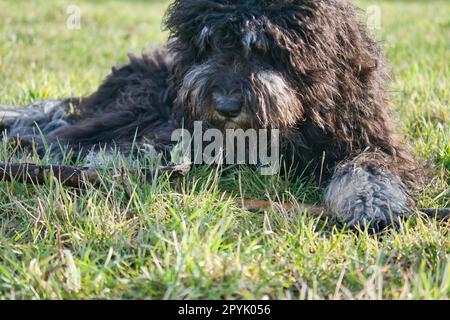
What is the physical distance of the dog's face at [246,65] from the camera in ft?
12.6

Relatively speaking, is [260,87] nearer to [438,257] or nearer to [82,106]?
[438,257]

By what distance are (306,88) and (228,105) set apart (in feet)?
1.54

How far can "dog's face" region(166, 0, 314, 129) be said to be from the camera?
385cm

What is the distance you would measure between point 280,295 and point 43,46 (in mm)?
6270

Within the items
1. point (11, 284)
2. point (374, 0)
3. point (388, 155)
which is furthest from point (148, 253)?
point (374, 0)

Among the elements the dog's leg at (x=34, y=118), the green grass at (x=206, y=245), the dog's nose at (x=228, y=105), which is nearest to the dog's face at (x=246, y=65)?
the dog's nose at (x=228, y=105)

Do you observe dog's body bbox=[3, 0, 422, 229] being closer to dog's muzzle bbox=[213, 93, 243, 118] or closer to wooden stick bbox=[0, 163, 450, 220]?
dog's muzzle bbox=[213, 93, 243, 118]

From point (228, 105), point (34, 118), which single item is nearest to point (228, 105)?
point (228, 105)

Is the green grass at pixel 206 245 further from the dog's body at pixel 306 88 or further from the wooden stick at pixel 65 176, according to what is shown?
the dog's body at pixel 306 88

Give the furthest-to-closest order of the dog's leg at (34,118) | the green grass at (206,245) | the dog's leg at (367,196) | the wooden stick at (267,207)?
the dog's leg at (34,118)
the wooden stick at (267,207)
the dog's leg at (367,196)
the green grass at (206,245)

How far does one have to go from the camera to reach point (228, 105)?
385 cm

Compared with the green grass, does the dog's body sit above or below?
above

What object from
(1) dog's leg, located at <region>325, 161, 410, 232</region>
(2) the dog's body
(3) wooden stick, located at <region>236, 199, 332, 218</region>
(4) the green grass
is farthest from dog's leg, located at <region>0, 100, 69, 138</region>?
(1) dog's leg, located at <region>325, 161, 410, 232</region>

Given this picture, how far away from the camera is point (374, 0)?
40.7ft
